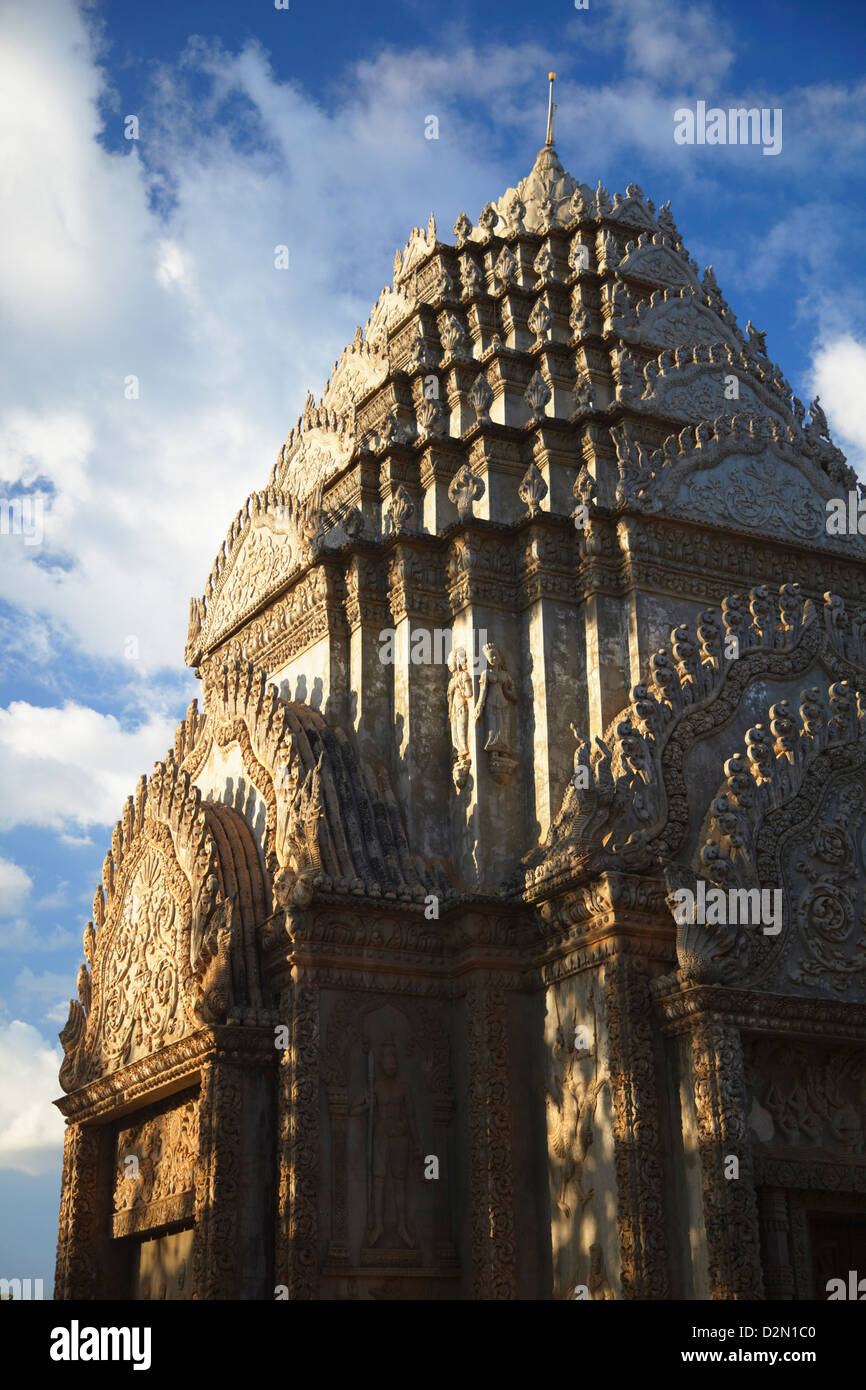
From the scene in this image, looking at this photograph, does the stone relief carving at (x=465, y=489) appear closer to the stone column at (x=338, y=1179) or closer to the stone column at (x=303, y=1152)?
the stone column at (x=303, y=1152)

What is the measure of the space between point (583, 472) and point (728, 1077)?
6.89m

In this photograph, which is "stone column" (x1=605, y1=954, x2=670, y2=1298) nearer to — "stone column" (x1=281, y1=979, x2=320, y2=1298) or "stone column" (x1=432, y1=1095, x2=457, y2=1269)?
"stone column" (x1=432, y1=1095, x2=457, y2=1269)

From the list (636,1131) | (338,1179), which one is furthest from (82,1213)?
(636,1131)

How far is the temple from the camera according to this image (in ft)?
41.6

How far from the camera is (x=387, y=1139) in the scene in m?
13.7

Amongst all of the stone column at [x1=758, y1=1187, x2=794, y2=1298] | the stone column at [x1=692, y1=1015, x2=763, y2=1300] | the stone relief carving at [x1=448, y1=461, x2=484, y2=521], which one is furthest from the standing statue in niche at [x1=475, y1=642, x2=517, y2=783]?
the stone column at [x1=758, y1=1187, x2=794, y2=1298]

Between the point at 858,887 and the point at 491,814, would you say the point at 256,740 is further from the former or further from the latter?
the point at 858,887

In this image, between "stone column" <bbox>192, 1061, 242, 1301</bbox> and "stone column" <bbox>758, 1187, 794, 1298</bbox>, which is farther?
"stone column" <bbox>192, 1061, 242, 1301</bbox>

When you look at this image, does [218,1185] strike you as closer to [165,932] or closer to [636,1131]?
[165,932]

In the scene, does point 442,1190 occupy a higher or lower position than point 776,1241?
higher

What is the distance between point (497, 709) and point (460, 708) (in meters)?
0.42

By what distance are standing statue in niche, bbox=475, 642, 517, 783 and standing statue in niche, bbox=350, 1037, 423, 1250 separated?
2.90 metres

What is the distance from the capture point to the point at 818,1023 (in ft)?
41.6
